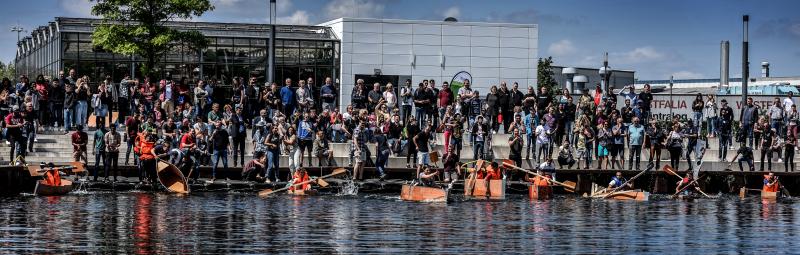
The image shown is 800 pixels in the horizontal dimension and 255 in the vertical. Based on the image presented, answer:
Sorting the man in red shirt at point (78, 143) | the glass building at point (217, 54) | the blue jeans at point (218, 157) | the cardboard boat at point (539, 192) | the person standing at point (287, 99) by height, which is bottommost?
the cardboard boat at point (539, 192)

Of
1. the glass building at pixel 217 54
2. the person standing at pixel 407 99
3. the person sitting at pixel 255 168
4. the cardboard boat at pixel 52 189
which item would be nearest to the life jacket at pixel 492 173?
the person standing at pixel 407 99

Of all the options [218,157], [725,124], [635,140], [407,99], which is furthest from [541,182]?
[218,157]

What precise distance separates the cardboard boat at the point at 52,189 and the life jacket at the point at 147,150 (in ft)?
7.61

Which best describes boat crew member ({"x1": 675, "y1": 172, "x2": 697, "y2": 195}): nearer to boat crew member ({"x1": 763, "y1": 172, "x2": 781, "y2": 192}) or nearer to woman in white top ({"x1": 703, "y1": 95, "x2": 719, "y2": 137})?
boat crew member ({"x1": 763, "y1": 172, "x2": 781, "y2": 192})

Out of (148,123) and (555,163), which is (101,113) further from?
(555,163)

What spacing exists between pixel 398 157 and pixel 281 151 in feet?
13.2

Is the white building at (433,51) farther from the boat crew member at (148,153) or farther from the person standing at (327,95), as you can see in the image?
the boat crew member at (148,153)

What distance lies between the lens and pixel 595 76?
10769 cm

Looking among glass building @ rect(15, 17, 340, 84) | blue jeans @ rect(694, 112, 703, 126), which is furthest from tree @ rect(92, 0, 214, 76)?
blue jeans @ rect(694, 112, 703, 126)

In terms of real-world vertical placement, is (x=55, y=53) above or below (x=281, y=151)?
above

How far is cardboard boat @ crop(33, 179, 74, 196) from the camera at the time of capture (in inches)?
1609

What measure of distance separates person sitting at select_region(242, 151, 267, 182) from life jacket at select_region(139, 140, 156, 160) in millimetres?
3189

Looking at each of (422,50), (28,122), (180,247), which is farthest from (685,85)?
(180,247)

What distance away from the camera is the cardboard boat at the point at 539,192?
146 feet
